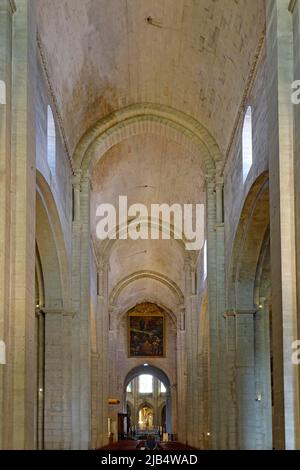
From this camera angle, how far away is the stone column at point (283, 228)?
13.8m

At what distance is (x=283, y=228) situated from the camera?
559 inches

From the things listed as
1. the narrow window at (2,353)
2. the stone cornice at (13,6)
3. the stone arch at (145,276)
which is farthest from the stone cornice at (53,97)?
the stone arch at (145,276)

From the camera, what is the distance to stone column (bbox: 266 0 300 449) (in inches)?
545

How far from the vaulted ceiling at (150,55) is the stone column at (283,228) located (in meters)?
3.39

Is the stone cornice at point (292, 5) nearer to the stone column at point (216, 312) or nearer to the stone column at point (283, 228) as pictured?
the stone column at point (283, 228)

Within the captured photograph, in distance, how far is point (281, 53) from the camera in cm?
1464

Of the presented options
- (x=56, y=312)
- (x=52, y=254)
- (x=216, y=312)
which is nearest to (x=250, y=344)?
(x=216, y=312)

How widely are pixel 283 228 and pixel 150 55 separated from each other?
11.5m

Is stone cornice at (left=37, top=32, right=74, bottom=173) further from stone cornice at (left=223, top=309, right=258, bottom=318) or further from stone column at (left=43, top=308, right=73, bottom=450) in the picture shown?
stone cornice at (left=223, top=309, right=258, bottom=318)

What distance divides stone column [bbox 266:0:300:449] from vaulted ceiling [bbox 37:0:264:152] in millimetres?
3394

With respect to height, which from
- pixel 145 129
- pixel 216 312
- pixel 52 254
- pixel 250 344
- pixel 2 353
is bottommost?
pixel 2 353

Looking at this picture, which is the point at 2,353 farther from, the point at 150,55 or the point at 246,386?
the point at 150,55

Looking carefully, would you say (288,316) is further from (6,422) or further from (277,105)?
(6,422)

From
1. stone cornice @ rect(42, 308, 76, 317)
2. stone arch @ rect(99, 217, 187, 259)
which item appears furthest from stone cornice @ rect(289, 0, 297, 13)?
stone arch @ rect(99, 217, 187, 259)
